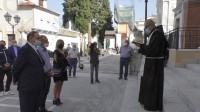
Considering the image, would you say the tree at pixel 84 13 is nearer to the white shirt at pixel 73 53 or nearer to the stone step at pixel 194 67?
the white shirt at pixel 73 53

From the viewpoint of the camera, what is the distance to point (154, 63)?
5.95 meters

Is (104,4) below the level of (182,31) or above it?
above

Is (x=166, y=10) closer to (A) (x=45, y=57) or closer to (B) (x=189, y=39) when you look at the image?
(B) (x=189, y=39)

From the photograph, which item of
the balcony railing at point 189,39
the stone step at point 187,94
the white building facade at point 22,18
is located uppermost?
the white building facade at point 22,18

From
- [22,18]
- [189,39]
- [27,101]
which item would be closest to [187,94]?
[27,101]

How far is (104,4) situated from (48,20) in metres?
14.1

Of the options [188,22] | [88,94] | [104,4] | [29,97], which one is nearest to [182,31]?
[188,22]

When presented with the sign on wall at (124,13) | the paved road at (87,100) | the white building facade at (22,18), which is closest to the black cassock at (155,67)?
the paved road at (87,100)

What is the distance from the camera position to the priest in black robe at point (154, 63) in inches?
232

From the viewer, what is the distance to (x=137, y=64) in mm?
14859

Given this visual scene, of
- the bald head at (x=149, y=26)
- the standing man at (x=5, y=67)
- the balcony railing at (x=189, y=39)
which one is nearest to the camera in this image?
the bald head at (x=149, y=26)

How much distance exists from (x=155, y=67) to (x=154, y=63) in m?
0.08

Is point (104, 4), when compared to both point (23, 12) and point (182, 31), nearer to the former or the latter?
point (23, 12)

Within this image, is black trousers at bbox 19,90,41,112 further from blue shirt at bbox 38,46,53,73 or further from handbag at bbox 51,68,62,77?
handbag at bbox 51,68,62,77
